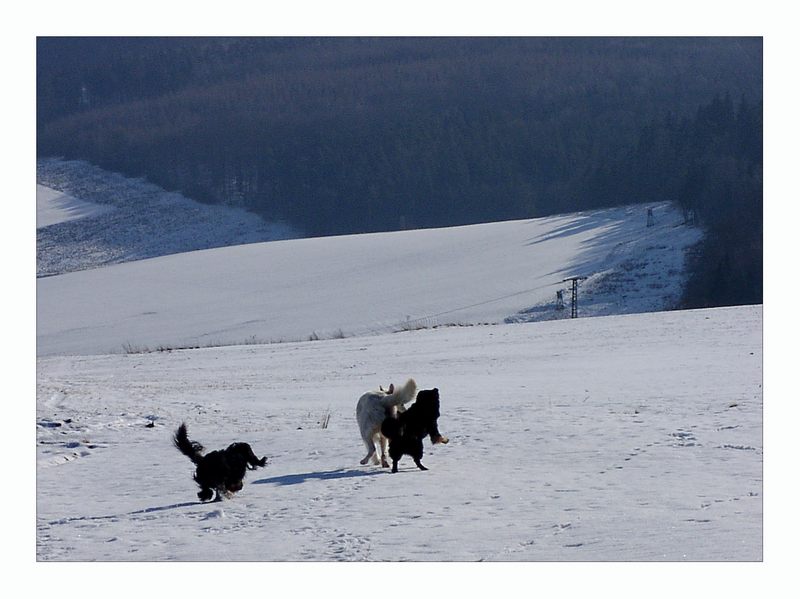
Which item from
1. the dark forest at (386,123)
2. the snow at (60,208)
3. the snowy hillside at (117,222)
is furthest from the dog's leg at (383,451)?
the snow at (60,208)

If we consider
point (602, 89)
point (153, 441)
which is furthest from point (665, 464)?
point (602, 89)

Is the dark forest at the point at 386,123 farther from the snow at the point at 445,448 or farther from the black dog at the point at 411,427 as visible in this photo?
the black dog at the point at 411,427

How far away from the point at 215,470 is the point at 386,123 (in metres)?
98.8

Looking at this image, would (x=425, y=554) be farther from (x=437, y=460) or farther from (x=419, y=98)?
(x=419, y=98)

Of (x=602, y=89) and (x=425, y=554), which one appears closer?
(x=425, y=554)

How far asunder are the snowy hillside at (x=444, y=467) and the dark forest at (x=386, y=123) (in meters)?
49.6

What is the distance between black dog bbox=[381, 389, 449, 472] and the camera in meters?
9.55

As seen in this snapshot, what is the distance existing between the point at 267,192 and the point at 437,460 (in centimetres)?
9730

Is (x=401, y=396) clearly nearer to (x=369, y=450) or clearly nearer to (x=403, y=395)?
(x=403, y=395)

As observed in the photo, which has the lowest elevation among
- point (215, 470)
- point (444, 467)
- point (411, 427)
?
point (444, 467)

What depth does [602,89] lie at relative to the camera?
8850cm

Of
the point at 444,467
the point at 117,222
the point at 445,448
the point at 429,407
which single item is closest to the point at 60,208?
the point at 117,222

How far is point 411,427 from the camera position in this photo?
962 centimetres

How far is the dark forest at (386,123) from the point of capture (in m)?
75.9
